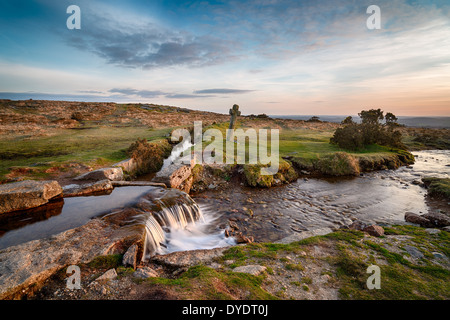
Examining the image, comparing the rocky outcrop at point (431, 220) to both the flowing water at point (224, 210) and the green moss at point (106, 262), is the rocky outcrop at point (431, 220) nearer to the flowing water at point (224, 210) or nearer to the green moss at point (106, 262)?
the flowing water at point (224, 210)

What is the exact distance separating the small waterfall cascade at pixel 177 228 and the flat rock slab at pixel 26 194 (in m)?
5.23

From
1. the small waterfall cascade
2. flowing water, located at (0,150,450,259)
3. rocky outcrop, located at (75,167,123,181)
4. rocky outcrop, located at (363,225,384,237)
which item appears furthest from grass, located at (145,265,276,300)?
rocky outcrop, located at (75,167,123,181)

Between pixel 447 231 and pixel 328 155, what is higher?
pixel 328 155

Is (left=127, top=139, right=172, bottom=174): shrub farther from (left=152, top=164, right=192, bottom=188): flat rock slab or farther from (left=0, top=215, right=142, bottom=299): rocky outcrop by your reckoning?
(left=0, top=215, right=142, bottom=299): rocky outcrop

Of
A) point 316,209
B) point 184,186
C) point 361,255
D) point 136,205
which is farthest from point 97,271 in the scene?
point 316,209

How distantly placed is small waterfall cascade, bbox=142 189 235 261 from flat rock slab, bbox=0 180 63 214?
17.2 feet

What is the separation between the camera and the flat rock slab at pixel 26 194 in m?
8.83

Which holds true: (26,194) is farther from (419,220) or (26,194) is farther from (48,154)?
(419,220)

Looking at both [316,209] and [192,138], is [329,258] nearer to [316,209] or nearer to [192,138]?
[316,209]

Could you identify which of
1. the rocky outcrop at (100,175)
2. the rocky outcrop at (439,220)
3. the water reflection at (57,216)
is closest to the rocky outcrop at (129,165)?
the rocky outcrop at (100,175)

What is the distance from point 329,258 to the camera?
6.81 m

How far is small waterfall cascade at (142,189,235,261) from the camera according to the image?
872cm

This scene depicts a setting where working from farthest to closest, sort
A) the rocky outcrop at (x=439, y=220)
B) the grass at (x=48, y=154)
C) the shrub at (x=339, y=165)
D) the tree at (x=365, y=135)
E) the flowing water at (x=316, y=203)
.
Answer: the tree at (x=365, y=135)
the shrub at (x=339, y=165)
the grass at (x=48, y=154)
the flowing water at (x=316, y=203)
the rocky outcrop at (x=439, y=220)
